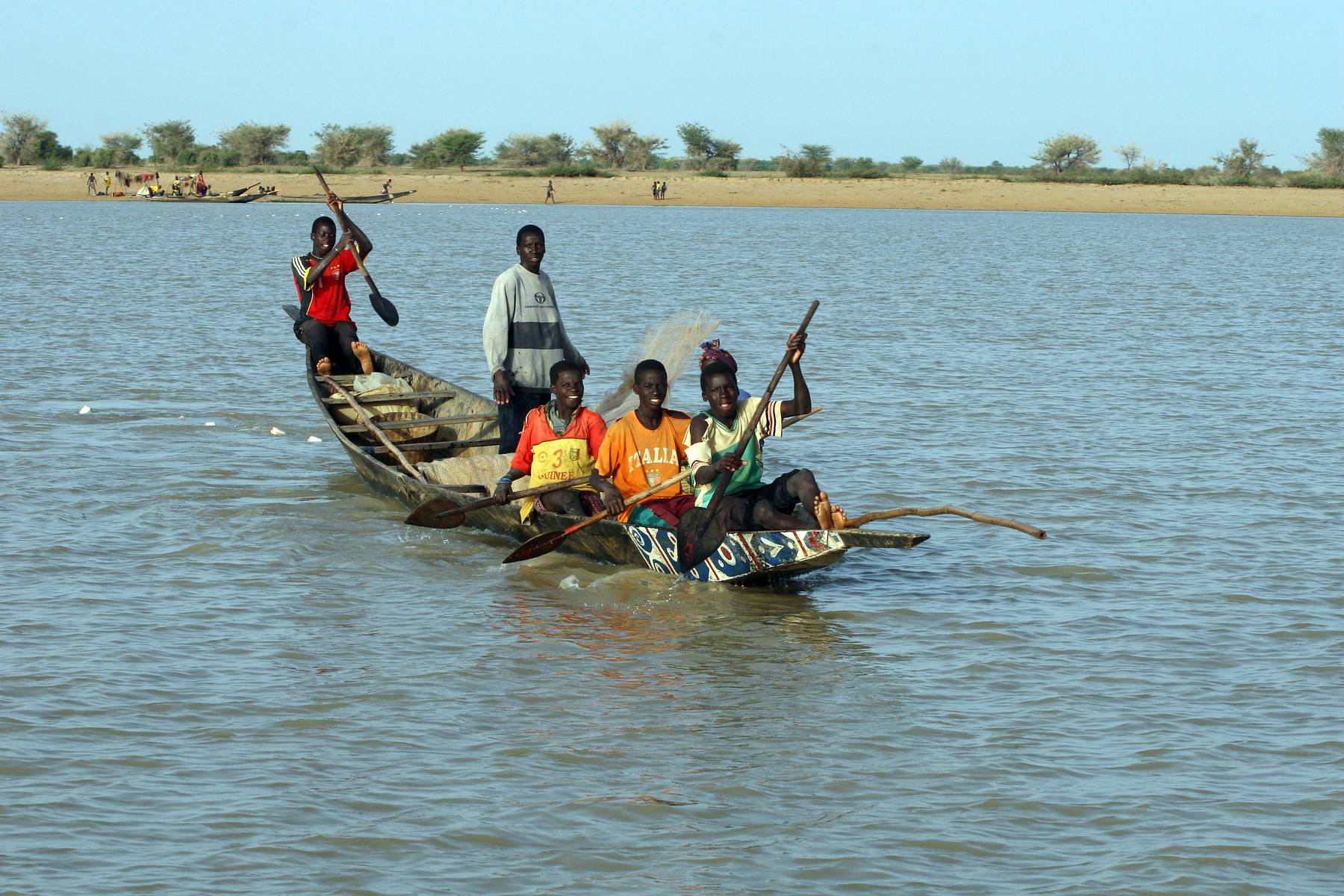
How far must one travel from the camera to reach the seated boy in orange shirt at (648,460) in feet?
26.5

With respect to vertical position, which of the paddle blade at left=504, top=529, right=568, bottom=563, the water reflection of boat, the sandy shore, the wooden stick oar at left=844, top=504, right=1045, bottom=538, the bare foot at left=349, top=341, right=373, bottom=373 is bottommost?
the paddle blade at left=504, top=529, right=568, bottom=563

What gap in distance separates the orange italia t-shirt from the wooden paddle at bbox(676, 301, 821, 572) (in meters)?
0.33

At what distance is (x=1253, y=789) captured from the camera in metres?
5.50

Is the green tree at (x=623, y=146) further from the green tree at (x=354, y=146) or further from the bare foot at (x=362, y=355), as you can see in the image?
the bare foot at (x=362, y=355)

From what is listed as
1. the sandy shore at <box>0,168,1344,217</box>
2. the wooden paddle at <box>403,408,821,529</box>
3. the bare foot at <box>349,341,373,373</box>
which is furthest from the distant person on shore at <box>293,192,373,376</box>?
the sandy shore at <box>0,168,1344,217</box>

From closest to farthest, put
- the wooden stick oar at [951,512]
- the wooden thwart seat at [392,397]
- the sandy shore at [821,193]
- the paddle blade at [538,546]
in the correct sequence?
the wooden stick oar at [951,512]
the paddle blade at [538,546]
the wooden thwart seat at [392,397]
the sandy shore at [821,193]

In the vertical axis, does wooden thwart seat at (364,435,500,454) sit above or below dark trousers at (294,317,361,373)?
below

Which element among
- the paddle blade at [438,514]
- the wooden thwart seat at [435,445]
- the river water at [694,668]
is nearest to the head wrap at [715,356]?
the river water at [694,668]

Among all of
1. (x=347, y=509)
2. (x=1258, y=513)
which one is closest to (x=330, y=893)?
(x=347, y=509)

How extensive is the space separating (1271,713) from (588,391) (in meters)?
9.06

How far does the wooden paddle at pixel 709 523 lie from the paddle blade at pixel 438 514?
1.78m

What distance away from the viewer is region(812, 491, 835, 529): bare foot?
7336mm

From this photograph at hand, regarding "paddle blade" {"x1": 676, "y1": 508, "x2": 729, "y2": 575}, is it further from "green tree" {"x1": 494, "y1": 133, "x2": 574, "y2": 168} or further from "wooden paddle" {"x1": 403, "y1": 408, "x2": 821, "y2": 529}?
"green tree" {"x1": 494, "y1": 133, "x2": 574, "y2": 168}

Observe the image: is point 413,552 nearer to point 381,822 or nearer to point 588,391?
point 381,822
